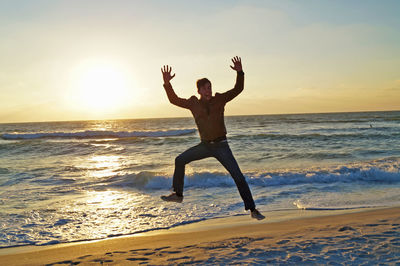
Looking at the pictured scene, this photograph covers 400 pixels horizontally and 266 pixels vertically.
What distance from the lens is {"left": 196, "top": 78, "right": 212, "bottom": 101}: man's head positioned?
503 centimetres

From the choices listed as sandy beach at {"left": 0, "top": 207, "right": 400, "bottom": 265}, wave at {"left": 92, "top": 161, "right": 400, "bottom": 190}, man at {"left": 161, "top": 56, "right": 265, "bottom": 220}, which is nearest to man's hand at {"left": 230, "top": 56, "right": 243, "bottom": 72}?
man at {"left": 161, "top": 56, "right": 265, "bottom": 220}

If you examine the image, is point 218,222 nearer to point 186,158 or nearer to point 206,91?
point 186,158

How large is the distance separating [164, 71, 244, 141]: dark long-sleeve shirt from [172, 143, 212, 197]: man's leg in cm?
18

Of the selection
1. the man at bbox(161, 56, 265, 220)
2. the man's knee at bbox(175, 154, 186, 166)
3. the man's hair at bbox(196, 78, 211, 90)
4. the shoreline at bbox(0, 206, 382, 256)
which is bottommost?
the shoreline at bbox(0, 206, 382, 256)

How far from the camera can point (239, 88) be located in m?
5.01

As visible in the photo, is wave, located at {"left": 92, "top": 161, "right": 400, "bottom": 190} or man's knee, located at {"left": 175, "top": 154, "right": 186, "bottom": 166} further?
wave, located at {"left": 92, "top": 161, "right": 400, "bottom": 190}

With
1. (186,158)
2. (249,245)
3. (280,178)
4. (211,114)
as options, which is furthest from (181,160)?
(280,178)

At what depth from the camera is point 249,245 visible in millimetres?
5824

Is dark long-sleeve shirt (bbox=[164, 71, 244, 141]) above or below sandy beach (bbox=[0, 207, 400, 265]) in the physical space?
above

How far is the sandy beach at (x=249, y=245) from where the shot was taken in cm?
512

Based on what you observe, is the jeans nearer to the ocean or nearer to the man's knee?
the man's knee

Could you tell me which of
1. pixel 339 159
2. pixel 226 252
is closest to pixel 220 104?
pixel 226 252

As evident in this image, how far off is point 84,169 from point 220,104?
530 inches

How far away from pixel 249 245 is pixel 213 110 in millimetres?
2410
